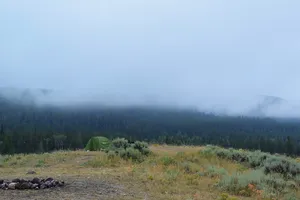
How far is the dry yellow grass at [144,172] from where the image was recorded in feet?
34.6

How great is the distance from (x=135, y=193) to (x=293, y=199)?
15.6 ft

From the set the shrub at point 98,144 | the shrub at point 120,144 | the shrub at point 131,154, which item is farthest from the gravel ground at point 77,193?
the shrub at point 98,144

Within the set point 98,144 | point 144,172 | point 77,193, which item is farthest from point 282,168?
point 98,144

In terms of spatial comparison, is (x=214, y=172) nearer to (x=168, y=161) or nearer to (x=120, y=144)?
(x=168, y=161)

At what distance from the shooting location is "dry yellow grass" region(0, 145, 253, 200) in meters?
10.6

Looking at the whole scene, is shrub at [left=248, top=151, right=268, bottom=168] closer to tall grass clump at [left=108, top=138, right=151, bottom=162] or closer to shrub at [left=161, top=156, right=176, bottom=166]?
shrub at [left=161, top=156, right=176, bottom=166]

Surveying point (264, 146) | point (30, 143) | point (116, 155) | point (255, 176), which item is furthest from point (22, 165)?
point (264, 146)

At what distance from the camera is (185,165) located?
15.2m

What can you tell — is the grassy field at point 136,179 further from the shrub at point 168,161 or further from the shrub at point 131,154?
the shrub at point 131,154

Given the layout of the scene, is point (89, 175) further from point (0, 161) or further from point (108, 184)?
point (0, 161)

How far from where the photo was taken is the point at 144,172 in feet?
44.4

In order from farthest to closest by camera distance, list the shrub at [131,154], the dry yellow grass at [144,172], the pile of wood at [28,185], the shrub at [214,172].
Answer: the shrub at [131,154] → the shrub at [214,172] → the dry yellow grass at [144,172] → the pile of wood at [28,185]

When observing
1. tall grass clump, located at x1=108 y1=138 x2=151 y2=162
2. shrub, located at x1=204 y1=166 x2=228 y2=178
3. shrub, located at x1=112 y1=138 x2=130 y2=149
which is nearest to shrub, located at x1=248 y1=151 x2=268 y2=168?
shrub, located at x1=204 y1=166 x2=228 y2=178

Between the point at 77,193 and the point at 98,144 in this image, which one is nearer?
the point at 77,193
